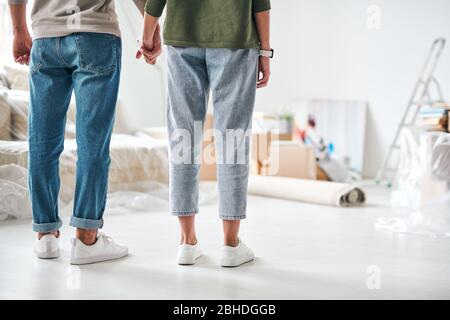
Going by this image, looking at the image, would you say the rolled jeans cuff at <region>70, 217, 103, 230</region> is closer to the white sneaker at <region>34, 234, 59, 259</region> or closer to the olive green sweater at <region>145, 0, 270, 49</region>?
the white sneaker at <region>34, 234, 59, 259</region>

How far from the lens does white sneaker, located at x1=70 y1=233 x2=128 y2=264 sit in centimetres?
205

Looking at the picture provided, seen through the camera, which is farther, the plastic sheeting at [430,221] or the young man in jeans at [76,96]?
the plastic sheeting at [430,221]

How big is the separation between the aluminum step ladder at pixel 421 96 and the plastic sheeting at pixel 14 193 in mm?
3074

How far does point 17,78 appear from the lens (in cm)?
383

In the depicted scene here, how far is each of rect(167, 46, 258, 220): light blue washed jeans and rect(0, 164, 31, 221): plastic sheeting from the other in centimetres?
123

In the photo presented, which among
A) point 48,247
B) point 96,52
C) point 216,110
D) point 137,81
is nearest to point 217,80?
point 216,110

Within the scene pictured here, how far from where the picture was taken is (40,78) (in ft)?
6.48

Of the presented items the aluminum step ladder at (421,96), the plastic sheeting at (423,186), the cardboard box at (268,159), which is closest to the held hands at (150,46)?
the plastic sheeting at (423,186)

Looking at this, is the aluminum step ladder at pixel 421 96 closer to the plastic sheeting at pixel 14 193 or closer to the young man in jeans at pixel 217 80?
the plastic sheeting at pixel 14 193

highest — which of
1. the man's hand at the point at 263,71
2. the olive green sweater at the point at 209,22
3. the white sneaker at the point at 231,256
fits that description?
the olive green sweater at the point at 209,22

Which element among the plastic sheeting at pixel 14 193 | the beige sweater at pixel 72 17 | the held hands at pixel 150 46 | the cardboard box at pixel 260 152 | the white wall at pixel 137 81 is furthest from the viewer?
the white wall at pixel 137 81

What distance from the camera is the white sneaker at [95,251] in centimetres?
205

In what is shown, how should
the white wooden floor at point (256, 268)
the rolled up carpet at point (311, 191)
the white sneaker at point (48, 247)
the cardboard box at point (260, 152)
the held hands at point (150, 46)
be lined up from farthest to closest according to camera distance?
the cardboard box at point (260, 152)
the rolled up carpet at point (311, 191)
the white sneaker at point (48, 247)
the held hands at point (150, 46)
the white wooden floor at point (256, 268)
